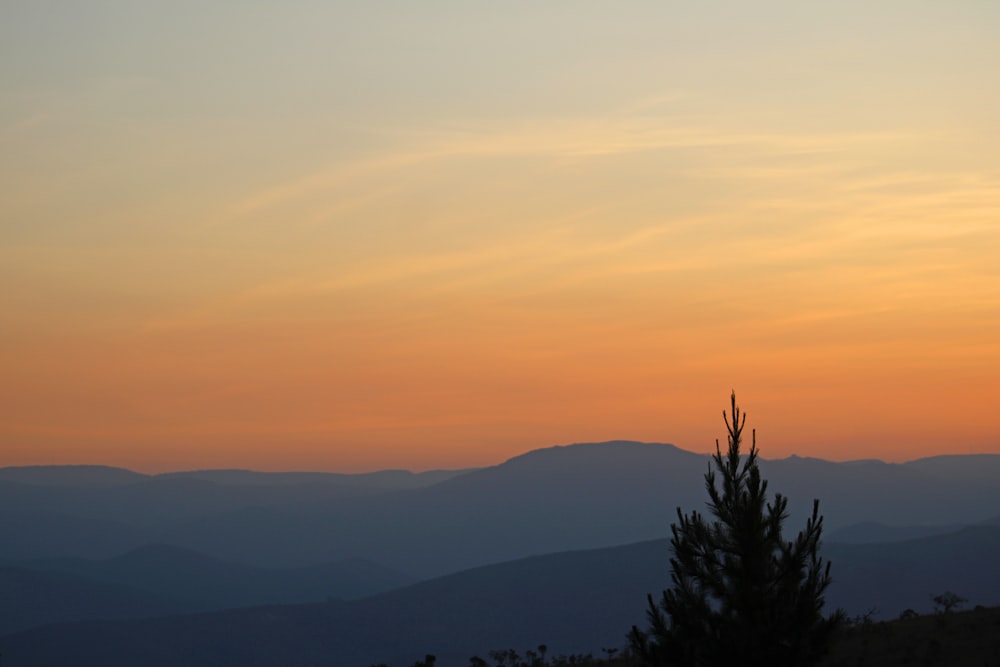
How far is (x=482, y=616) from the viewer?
170 m

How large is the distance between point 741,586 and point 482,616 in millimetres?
155238

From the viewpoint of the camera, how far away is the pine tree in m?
19.1

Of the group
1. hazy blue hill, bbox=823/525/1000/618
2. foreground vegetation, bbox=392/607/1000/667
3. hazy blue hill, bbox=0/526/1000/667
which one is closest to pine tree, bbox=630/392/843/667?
foreground vegetation, bbox=392/607/1000/667

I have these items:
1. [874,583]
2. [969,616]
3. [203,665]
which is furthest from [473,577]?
[969,616]

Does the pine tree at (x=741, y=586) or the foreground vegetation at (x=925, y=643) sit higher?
the pine tree at (x=741, y=586)

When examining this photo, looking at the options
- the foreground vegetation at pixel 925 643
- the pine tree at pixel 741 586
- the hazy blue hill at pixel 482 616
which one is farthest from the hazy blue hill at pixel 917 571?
the pine tree at pixel 741 586

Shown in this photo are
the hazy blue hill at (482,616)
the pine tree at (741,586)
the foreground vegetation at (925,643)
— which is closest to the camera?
the pine tree at (741,586)

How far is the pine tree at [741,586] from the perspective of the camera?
19062 millimetres

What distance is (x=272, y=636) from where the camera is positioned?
169125mm

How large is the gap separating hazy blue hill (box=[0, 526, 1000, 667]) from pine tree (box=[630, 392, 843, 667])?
12347cm

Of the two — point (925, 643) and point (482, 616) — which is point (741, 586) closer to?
point (925, 643)

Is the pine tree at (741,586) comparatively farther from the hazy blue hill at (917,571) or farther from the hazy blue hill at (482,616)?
the hazy blue hill at (917,571)

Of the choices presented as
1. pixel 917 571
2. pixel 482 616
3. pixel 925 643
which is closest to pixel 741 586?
pixel 925 643

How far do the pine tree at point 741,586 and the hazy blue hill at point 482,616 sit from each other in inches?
4861
